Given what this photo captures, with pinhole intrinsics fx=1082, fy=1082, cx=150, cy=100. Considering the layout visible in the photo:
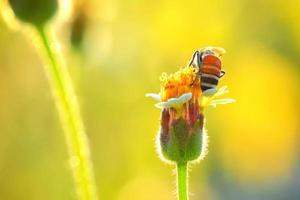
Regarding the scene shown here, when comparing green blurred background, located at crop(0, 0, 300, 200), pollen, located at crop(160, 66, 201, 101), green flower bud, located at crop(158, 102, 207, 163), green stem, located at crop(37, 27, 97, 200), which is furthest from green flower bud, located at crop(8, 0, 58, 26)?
green blurred background, located at crop(0, 0, 300, 200)

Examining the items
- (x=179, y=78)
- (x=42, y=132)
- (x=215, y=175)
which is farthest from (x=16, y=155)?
(x=179, y=78)

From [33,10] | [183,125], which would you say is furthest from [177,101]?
[33,10]

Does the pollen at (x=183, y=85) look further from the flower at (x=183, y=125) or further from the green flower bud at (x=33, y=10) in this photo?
the green flower bud at (x=33, y=10)

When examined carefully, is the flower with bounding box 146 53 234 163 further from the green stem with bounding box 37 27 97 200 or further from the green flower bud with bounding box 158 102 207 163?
the green stem with bounding box 37 27 97 200

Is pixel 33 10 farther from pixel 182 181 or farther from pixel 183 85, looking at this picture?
pixel 182 181

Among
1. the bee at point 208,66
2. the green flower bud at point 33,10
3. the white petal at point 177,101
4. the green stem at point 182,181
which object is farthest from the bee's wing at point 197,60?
the green flower bud at point 33,10
